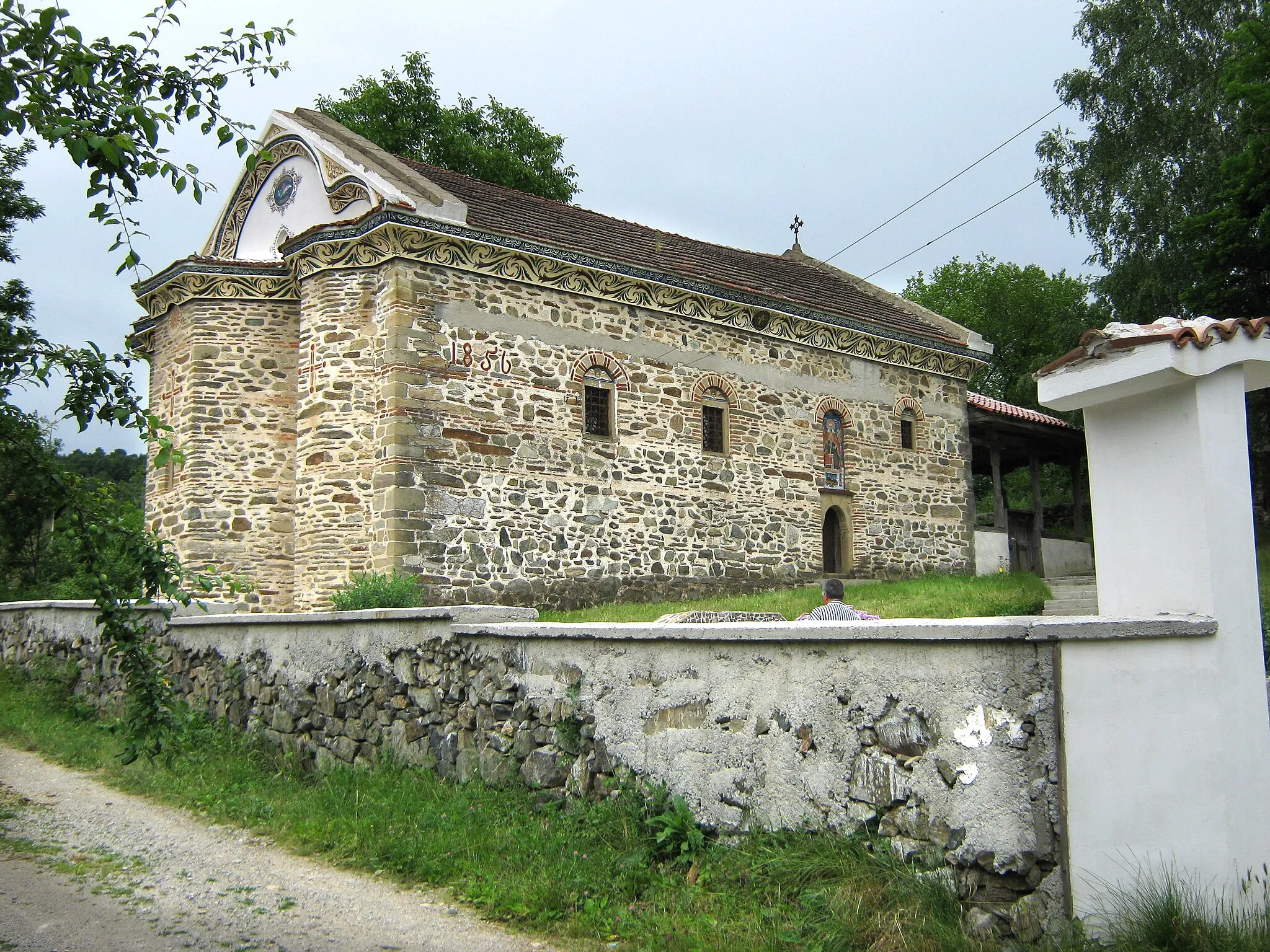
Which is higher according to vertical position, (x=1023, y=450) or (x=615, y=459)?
(x=1023, y=450)

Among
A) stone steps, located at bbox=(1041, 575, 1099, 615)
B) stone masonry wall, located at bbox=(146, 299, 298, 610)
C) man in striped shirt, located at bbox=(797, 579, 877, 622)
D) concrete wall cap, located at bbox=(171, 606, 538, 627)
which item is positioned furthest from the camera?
stone masonry wall, located at bbox=(146, 299, 298, 610)

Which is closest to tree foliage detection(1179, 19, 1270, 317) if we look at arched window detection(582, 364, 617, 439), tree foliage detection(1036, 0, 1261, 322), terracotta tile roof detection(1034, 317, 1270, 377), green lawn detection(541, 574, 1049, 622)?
tree foliage detection(1036, 0, 1261, 322)

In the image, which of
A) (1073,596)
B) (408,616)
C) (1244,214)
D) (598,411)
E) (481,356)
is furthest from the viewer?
(1244,214)

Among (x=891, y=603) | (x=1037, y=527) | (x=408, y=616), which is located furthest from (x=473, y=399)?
(x=1037, y=527)

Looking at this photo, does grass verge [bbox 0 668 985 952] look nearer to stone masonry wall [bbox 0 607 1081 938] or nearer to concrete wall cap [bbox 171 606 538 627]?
stone masonry wall [bbox 0 607 1081 938]

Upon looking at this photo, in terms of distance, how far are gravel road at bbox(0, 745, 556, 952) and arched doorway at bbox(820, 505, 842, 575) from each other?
41.6 feet

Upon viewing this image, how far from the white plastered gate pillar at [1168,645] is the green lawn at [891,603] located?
6073 millimetres

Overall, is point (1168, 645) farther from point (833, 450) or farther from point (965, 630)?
point (833, 450)

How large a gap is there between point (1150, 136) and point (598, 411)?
52.6 feet

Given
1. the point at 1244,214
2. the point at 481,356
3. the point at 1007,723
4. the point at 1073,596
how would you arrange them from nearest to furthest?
the point at 1007,723
the point at 481,356
the point at 1073,596
the point at 1244,214

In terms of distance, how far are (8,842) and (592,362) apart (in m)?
10.1

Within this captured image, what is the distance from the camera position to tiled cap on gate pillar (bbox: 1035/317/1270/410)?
196 inches

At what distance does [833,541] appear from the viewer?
18594mm

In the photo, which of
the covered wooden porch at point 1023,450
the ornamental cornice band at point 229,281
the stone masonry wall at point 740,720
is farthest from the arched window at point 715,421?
the stone masonry wall at point 740,720
